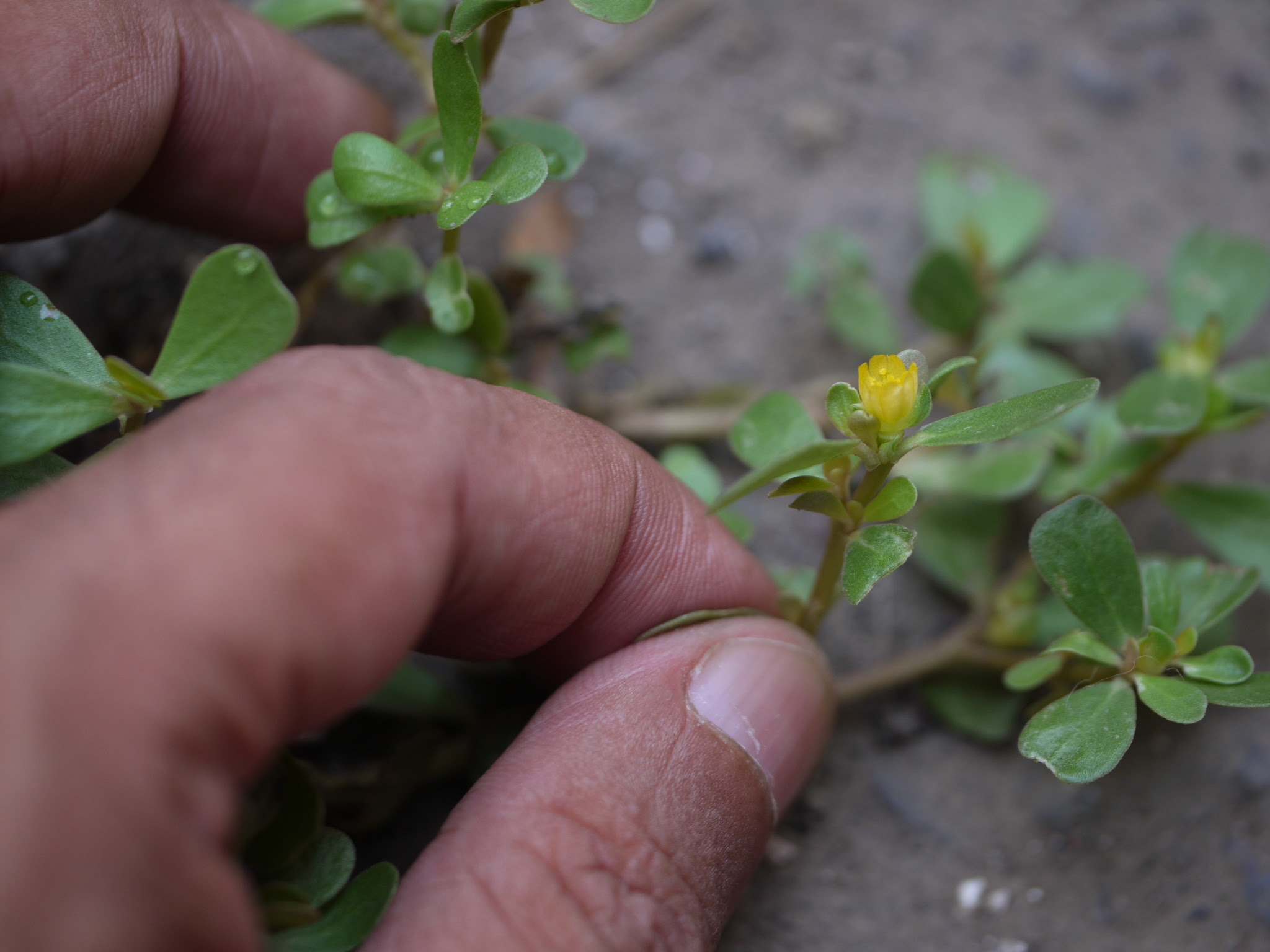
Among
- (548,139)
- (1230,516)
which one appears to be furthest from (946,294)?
(548,139)

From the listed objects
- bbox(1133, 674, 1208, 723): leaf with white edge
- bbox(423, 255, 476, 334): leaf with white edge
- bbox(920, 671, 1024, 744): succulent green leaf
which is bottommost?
bbox(920, 671, 1024, 744): succulent green leaf

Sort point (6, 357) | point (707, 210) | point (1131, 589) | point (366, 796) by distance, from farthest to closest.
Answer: point (707, 210), point (366, 796), point (1131, 589), point (6, 357)

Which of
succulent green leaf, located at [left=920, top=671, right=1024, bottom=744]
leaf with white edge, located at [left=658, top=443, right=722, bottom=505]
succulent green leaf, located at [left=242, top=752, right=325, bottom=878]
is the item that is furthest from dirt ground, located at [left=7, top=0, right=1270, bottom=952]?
succulent green leaf, located at [left=242, top=752, right=325, bottom=878]

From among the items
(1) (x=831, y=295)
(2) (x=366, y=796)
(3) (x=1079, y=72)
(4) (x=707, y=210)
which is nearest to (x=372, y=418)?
(2) (x=366, y=796)

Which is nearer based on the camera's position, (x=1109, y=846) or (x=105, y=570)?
(x=105, y=570)

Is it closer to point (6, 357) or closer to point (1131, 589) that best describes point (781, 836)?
point (1131, 589)

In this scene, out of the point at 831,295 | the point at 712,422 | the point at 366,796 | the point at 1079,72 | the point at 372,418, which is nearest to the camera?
the point at 372,418

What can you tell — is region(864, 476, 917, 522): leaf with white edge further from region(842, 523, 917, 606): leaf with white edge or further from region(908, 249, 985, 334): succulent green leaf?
region(908, 249, 985, 334): succulent green leaf

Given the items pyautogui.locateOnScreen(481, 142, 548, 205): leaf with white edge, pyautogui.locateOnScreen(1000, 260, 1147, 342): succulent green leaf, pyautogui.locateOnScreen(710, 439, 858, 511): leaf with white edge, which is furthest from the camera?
pyautogui.locateOnScreen(1000, 260, 1147, 342): succulent green leaf
